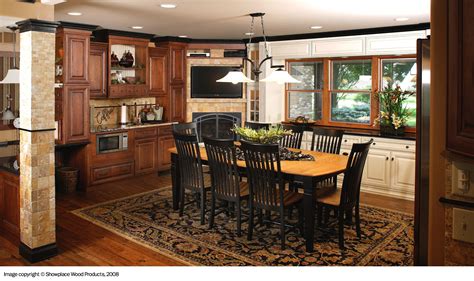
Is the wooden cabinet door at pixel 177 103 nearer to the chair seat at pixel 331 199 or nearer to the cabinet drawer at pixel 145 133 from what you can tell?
the cabinet drawer at pixel 145 133

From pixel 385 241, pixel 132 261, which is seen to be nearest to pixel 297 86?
pixel 385 241

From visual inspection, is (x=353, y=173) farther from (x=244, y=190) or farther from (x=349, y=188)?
(x=244, y=190)

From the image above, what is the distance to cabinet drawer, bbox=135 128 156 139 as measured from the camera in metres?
6.93

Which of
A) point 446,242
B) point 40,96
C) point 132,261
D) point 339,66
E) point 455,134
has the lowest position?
point 132,261

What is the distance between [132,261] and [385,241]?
2.32 m

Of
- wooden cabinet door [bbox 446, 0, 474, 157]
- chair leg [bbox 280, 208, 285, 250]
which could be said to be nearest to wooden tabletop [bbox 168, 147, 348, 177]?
chair leg [bbox 280, 208, 285, 250]

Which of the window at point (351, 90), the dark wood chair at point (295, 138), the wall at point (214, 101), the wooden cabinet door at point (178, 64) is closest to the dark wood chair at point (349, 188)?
the dark wood chair at point (295, 138)

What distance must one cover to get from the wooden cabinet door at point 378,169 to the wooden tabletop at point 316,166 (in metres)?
1.48

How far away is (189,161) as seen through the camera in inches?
186

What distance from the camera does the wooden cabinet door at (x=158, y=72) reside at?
7270 mm

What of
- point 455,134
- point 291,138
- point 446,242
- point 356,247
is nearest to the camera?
point 455,134

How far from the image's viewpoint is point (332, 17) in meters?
5.26

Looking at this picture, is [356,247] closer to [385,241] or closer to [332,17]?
[385,241]

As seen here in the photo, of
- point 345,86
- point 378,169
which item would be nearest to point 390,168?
point 378,169
